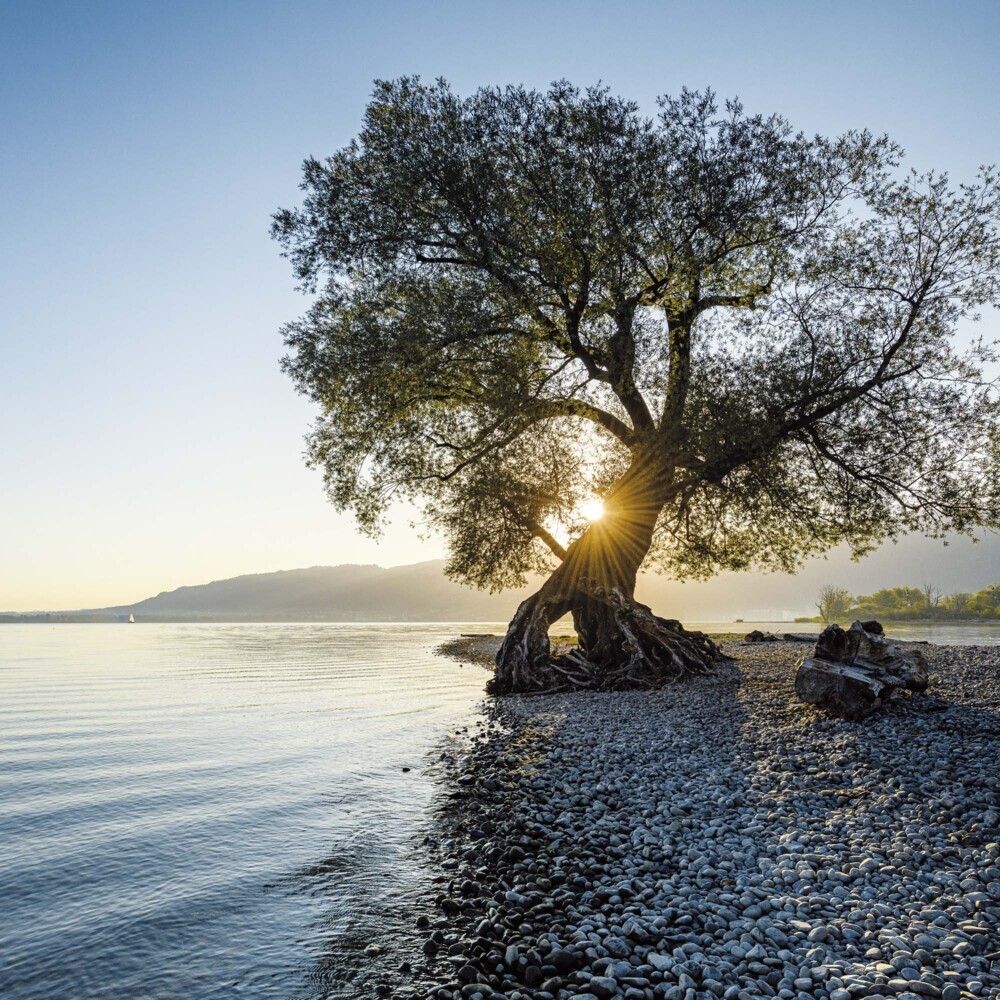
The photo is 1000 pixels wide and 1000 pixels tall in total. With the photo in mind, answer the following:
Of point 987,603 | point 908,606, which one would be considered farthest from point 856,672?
point 987,603

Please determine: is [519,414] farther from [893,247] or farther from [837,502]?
[893,247]

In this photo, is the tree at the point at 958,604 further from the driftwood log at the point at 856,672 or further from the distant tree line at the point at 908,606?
the driftwood log at the point at 856,672

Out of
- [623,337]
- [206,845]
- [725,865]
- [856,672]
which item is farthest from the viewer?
[623,337]

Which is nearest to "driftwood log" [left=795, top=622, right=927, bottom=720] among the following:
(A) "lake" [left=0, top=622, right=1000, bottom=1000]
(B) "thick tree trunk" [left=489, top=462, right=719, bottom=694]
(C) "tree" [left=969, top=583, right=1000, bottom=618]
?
(B) "thick tree trunk" [left=489, top=462, right=719, bottom=694]

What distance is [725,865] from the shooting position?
20.8 feet

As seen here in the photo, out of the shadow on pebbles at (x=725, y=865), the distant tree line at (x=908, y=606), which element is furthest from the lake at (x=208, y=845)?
the distant tree line at (x=908, y=606)

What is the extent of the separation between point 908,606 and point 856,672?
106442 mm

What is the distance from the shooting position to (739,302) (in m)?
23.0

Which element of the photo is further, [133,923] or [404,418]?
[404,418]

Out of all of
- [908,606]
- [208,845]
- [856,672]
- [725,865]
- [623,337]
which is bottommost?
[908,606]

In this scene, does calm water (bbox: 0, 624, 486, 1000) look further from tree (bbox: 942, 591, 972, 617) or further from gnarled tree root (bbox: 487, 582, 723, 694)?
tree (bbox: 942, 591, 972, 617)

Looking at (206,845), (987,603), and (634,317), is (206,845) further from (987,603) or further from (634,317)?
(987,603)

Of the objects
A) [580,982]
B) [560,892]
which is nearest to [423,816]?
[560,892]

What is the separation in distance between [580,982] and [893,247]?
24632 millimetres
